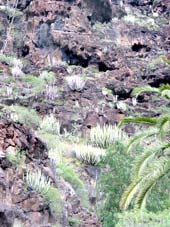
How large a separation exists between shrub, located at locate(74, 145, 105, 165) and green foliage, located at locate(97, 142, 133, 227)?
3.16 metres

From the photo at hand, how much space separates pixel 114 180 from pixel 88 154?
13.5ft

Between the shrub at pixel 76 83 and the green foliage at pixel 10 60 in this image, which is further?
the green foliage at pixel 10 60

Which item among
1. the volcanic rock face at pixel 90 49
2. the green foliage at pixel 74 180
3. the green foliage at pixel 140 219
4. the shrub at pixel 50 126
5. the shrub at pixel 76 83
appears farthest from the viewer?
the shrub at pixel 76 83

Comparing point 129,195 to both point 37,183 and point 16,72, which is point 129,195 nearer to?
point 37,183

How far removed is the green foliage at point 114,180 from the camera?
523 inches

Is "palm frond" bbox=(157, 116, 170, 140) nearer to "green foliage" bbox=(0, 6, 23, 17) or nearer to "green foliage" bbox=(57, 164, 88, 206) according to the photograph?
"green foliage" bbox=(57, 164, 88, 206)

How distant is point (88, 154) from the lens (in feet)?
58.4

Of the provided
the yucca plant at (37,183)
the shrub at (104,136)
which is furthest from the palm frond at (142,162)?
the shrub at (104,136)

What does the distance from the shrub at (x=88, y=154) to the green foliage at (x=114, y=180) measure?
3160mm

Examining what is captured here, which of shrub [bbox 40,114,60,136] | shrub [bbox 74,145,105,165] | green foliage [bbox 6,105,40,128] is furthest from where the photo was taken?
shrub [bbox 40,114,60,136]

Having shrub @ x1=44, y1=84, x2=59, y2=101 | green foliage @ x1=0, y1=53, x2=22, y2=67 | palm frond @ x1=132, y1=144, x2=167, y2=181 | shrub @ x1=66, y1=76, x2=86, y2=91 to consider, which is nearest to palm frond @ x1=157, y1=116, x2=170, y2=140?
palm frond @ x1=132, y1=144, x2=167, y2=181

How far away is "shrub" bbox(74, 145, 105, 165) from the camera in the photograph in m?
17.7

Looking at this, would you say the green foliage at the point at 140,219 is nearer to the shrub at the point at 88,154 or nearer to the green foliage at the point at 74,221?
the green foliage at the point at 74,221

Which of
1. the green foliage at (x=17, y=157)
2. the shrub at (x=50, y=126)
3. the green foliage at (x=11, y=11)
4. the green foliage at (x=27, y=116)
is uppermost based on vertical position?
the green foliage at (x=11, y=11)
